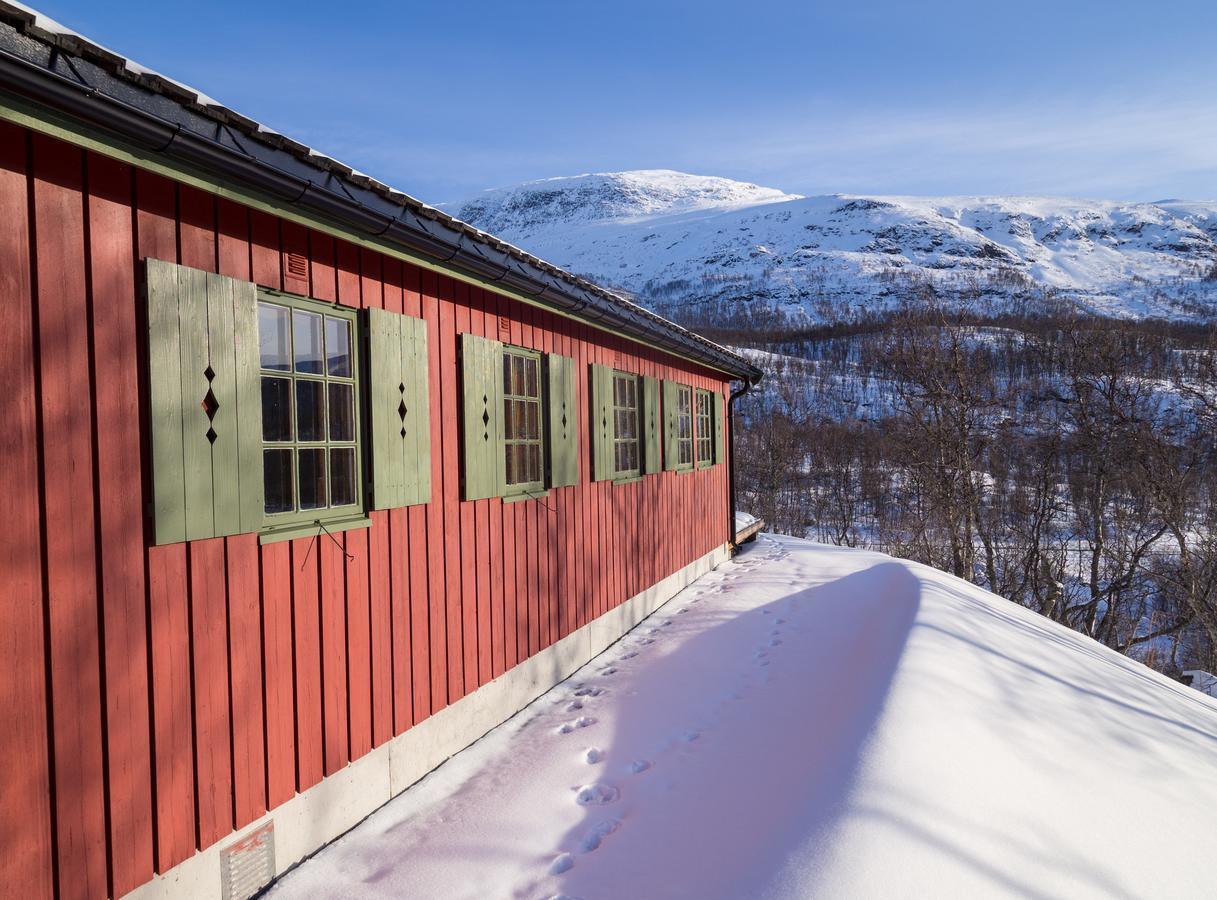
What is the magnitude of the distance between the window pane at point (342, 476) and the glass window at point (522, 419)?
125cm

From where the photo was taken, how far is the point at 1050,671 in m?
4.83

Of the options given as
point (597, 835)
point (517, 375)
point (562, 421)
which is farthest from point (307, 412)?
point (562, 421)

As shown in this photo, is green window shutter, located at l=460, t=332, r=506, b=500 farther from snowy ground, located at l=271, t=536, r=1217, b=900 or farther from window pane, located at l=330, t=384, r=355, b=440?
snowy ground, located at l=271, t=536, r=1217, b=900

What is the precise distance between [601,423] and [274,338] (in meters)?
3.23

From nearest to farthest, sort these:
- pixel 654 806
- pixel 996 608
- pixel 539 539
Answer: pixel 654 806, pixel 539 539, pixel 996 608

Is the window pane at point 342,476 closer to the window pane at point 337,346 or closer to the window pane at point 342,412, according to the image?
the window pane at point 342,412

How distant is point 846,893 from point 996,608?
5.90 m

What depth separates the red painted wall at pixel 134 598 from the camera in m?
1.87

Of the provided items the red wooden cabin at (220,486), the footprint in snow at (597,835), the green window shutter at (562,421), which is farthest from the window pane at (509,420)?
the footprint in snow at (597,835)

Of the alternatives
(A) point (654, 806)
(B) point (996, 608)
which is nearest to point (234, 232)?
(A) point (654, 806)

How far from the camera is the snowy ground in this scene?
7.97 ft

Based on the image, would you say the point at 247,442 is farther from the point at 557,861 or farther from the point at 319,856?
the point at 557,861

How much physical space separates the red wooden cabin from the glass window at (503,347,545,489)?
0.23 metres

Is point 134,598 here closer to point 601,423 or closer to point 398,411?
point 398,411
